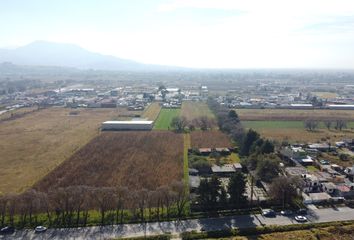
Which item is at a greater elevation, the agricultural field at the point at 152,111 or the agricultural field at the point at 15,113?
the agricultural field at the point at 152,111

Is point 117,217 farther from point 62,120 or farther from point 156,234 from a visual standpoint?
point 62,120

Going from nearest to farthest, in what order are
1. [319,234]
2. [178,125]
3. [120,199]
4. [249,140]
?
[319,234] → [120,199] → [249,140] → [178,125]

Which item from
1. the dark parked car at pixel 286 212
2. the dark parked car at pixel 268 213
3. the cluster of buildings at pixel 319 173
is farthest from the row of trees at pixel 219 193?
the cluster of buildings at pixel 319 173

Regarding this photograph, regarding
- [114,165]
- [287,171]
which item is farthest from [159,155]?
[287,171]

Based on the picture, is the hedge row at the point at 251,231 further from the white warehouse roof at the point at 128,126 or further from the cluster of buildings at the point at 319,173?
the white warehouse roof at the point at 128,126

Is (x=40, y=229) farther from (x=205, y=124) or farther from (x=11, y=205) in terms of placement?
(x=205, y=124)

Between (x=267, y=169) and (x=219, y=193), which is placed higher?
(x=267, y=169)


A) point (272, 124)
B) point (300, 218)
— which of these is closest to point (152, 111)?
point (272, 124)

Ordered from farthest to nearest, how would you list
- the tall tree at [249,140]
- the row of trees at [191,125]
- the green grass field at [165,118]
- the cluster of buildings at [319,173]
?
the green grass field at [165,118] → the row of trees at [191,125] → the tall tree at [249,140] → the cluster of buildings at [319,173]
